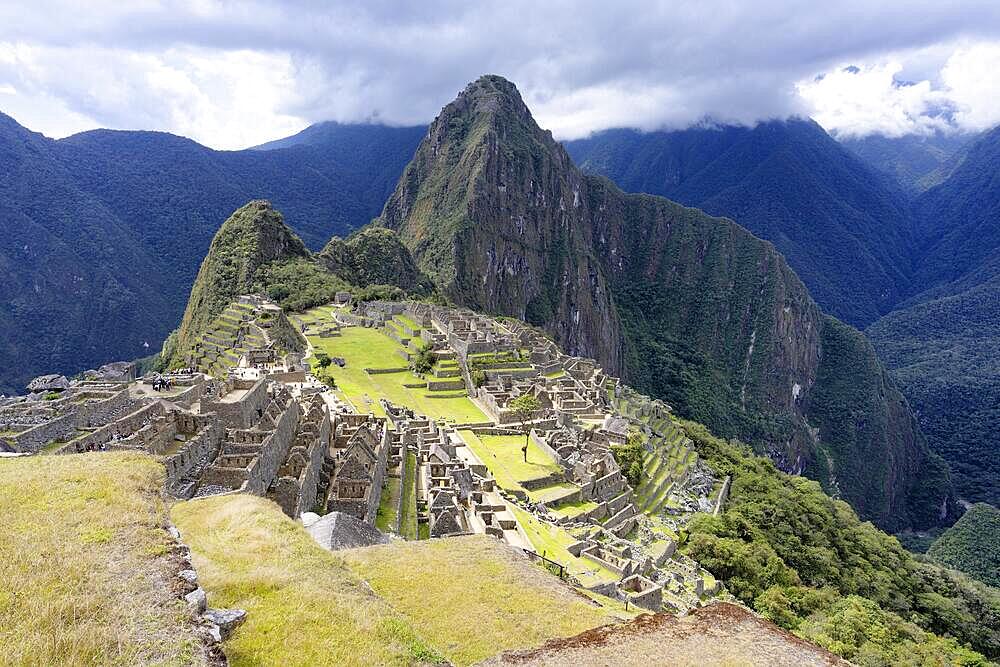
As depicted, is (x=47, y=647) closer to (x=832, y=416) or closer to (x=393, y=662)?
(x=393, y=662)

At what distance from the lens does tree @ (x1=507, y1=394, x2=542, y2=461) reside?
4336 centimetres

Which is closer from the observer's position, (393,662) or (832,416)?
(393,662)

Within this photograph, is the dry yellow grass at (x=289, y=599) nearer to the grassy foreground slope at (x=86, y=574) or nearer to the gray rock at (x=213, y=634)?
the gray rock at (x=213, y=634)

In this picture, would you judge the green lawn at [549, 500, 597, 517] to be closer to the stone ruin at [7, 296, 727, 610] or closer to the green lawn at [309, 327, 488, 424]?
the stone ruin at [7, 296, 727, 610]

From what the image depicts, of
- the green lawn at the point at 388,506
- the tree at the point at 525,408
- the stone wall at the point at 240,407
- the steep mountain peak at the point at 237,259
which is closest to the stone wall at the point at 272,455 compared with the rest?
the stone wall at the point at 240,407

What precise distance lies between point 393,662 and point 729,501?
44.7m

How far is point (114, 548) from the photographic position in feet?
26.9

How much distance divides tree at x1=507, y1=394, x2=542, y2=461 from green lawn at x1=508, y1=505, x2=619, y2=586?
15479 millimetres

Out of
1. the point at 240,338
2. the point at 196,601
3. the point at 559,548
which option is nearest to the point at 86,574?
the point at 196,601

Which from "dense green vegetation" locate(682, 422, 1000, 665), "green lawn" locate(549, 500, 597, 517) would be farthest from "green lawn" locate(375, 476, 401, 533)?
"dense green vegetation" locate(682, 422, 1000, 665)

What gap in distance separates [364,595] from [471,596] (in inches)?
123

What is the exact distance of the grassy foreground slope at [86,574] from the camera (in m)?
6.34

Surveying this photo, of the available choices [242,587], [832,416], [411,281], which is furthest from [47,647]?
[832,416]

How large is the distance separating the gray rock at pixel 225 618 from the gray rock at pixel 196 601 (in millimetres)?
95
